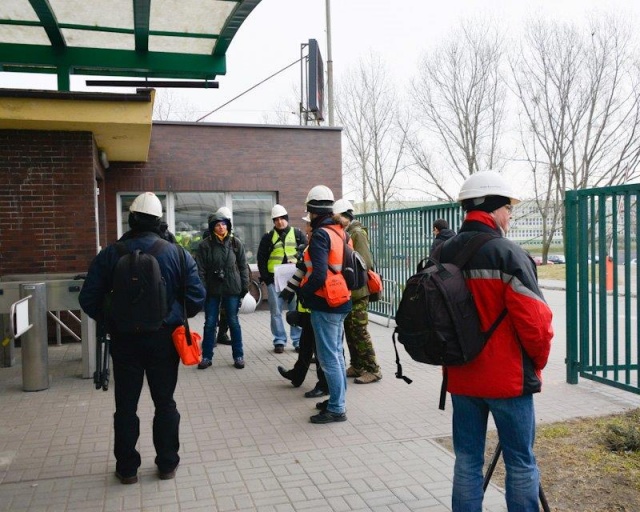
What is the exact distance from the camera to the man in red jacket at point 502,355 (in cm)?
300

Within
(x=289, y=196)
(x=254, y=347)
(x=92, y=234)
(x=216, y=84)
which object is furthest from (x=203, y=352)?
(x=289, y=196)

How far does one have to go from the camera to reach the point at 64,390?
22.6ft

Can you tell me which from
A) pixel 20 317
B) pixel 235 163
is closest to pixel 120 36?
pixel 20 317

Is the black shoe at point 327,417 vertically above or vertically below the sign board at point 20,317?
below

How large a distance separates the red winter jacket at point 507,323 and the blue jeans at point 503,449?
4.4 inches

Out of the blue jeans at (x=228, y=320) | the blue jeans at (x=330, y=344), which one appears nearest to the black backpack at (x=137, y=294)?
the blue jeans at (x=330, y=344)

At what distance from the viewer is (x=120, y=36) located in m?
7.68

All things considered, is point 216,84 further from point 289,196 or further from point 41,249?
point 289,196

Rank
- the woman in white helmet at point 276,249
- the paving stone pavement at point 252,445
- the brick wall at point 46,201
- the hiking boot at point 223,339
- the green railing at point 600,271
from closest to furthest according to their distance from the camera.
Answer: the paving stone pavement at point 252,445, the green railing at point 600,271, the woman in white helmet at point 276,249, the brick wall at point 46,201, the hiking boot at point 223,339

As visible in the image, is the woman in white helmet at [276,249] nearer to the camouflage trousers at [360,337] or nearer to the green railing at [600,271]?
the camouflage trousers at [360,337]

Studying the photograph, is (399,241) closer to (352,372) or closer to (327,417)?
(352,372)

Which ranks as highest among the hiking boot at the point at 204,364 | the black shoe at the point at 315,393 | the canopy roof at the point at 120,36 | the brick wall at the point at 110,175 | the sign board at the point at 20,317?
the canopy roof at the point at 120,36

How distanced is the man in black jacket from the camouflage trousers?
8.94 ft

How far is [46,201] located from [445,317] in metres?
7.71
